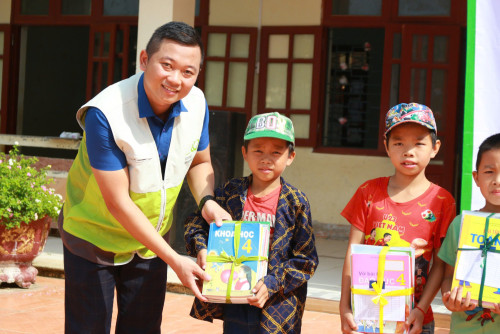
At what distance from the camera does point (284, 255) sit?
105 inches

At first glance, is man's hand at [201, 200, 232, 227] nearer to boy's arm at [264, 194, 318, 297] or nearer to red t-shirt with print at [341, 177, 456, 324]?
boy's arm at [264, 194, 318, 297]

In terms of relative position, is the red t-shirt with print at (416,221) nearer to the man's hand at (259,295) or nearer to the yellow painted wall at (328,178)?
the man's hand at (259,295)

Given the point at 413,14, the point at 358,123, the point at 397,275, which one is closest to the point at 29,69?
the point at 358,123

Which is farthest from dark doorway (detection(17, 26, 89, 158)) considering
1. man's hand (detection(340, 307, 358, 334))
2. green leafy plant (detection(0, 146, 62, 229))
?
man's hand (detection(340, 307, 358, 334))

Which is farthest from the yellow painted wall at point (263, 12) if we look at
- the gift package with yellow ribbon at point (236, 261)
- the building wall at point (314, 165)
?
the gift package with yellow ribbon at point (236, 261)

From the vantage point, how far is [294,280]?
2623 mm

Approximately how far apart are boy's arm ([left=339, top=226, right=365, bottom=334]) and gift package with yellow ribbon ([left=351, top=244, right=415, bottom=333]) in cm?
7

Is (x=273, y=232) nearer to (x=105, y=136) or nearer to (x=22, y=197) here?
(x=105, y=136)

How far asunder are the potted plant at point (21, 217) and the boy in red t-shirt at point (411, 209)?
335 centimetres

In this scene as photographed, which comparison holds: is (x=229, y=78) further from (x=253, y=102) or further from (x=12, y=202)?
(x=12, y=202)

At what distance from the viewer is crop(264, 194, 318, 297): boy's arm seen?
259cm

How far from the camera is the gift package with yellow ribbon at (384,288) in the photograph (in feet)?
7.80

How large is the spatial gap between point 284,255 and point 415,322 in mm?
538

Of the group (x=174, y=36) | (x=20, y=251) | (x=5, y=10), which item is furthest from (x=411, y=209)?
(x=5, y=10)
